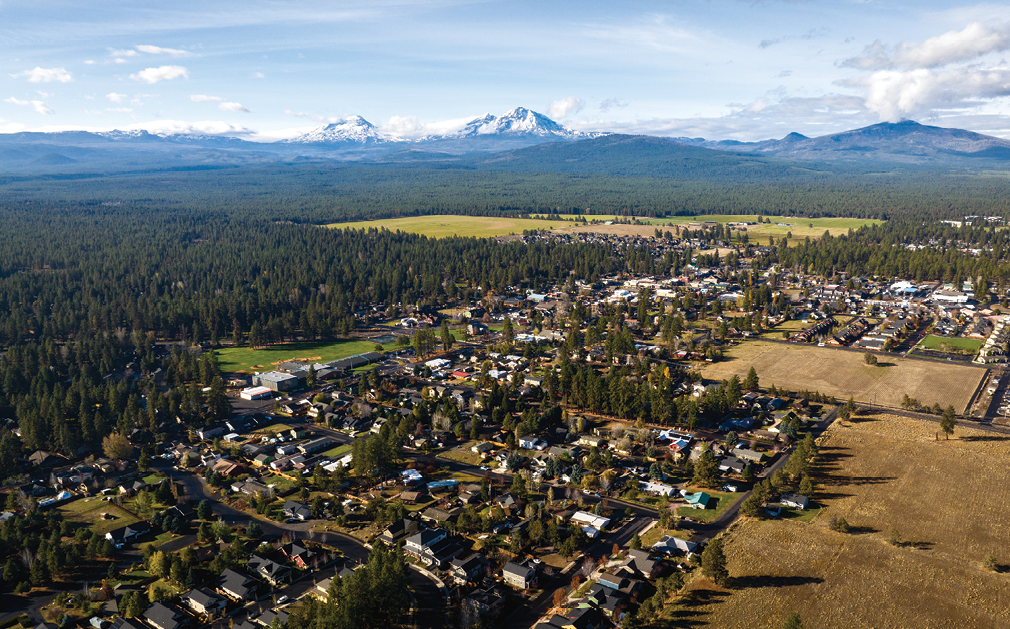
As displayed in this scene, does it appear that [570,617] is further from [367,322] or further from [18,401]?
[367,322]

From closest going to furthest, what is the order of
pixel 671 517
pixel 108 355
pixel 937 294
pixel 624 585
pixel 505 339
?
1. pixel 624 585
2. pixel 671 517
3. pixel 108 355
4. pixel 505 339
5. pixel 937 294

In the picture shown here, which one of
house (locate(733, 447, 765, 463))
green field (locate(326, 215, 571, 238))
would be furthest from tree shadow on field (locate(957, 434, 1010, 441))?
green field (locate(326, 215, 571, 238))

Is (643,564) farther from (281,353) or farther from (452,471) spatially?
(281,353)

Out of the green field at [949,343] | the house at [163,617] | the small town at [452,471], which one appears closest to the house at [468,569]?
the small town at [452,471]

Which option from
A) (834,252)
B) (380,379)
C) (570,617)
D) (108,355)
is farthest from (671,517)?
(834,252)

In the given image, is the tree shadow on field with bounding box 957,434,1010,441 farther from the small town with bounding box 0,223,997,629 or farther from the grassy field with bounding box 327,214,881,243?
the grassy field with bounding box 327,214,881,243

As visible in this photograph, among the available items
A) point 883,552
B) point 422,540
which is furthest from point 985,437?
point 422,540
